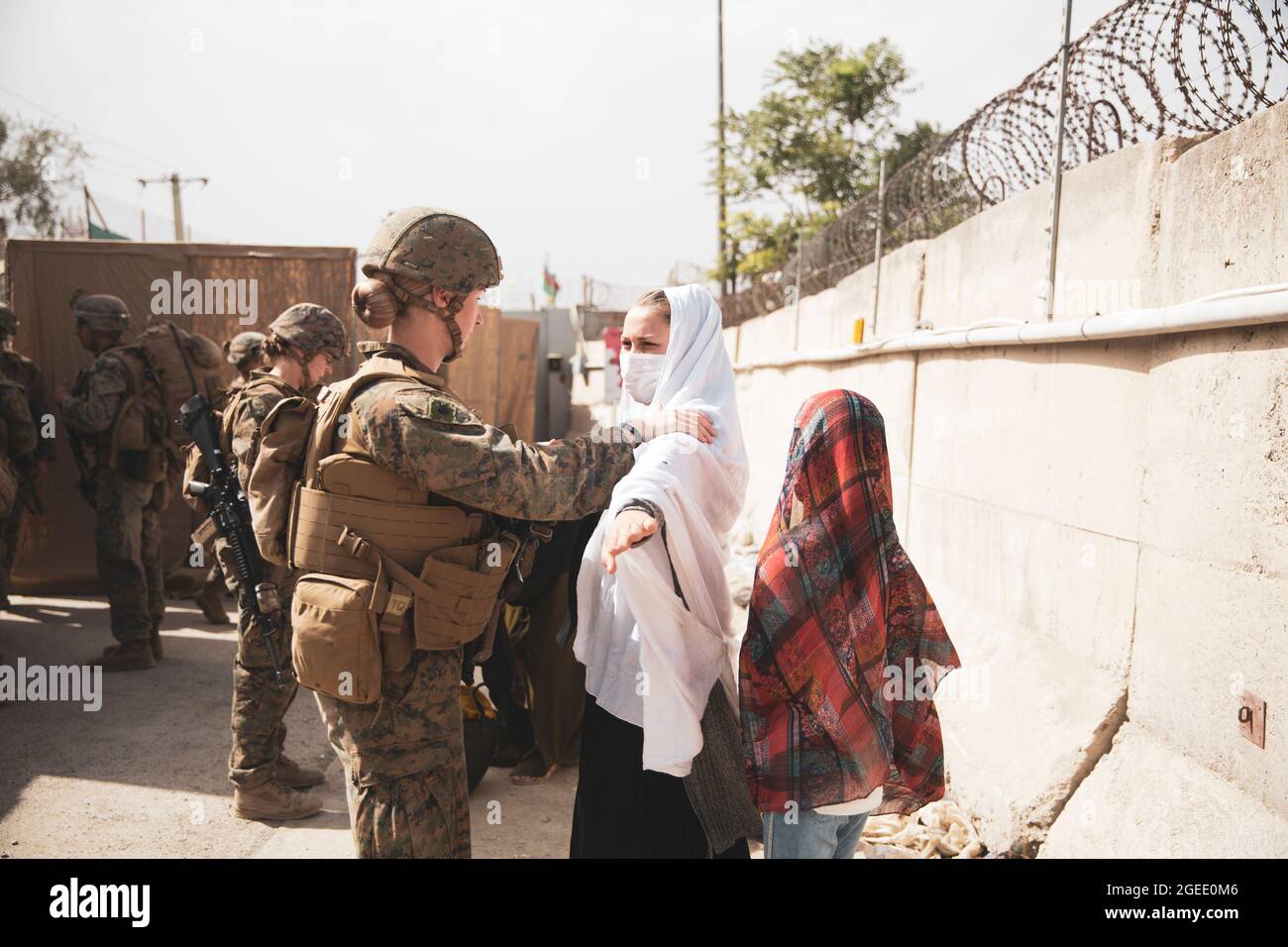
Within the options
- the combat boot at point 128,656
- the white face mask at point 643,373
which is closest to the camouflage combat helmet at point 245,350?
the combat boot at point 128,656

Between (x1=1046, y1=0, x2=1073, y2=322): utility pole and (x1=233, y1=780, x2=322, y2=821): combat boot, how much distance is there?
11.7 ft

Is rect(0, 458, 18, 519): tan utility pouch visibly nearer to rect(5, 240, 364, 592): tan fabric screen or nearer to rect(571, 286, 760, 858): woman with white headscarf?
rect(5, 240, 364, 592): tan fabric screen

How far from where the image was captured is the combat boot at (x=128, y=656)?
508 centimetres

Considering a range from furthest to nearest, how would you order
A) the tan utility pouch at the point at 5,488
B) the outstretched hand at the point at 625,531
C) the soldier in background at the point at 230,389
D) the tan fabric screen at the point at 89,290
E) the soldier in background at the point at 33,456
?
the tan fabric screen at the point at 89,290 < the soldier in background at the point at 33,456 < the tan utility pouch at the point at 5,488 < the soldier in background at the point at 230,389 < the outstretched hand at the point at 625,531

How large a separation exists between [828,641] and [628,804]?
672 mm

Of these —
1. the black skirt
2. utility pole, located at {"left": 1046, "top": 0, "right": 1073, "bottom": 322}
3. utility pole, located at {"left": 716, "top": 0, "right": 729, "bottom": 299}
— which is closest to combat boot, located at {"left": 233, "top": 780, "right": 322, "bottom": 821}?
the black skirt

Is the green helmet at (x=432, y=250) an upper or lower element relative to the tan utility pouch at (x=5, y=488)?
upper

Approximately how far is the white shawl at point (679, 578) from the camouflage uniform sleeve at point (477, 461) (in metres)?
0.14

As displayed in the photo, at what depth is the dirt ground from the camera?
3.34m

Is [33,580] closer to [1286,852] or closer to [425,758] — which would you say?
[425,758]

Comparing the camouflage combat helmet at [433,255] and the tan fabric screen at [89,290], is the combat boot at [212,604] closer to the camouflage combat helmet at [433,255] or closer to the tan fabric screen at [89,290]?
the tan fabric screen at [89,290]

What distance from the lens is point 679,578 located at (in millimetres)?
2148

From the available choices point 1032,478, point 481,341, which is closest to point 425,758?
point 1032,478

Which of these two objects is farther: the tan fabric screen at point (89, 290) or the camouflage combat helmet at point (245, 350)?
the tan fabric screen at point (89, 290)
